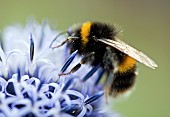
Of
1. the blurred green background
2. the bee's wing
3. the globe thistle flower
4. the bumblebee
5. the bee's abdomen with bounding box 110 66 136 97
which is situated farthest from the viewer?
the blurred green background

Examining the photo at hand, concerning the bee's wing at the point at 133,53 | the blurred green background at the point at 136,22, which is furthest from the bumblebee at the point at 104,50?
the blurred green background at the point at 136,22

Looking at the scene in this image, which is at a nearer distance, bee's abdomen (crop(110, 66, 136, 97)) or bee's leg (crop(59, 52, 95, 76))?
bee's leg (crop(59, 52, 95, 76))

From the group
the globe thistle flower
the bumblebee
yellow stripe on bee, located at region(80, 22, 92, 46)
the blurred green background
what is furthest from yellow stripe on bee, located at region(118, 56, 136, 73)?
the blurred green background

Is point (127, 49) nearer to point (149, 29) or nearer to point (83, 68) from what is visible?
point (83, 68)

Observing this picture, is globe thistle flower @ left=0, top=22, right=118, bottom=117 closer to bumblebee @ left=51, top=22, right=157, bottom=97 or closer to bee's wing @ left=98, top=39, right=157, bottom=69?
bumblebee @ left=51, top=22, right=157, bottom=97

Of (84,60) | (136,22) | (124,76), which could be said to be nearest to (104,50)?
(84,60)

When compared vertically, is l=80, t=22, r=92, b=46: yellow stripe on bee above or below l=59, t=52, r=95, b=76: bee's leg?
above

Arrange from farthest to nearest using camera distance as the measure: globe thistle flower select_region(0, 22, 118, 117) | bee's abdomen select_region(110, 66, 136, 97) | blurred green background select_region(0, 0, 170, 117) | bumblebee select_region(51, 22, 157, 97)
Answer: blurred green background select_region(0, 0, 170, 117), bee's abdomen select_region(110, 66, 136, 97), bumblebee select_region(51, 22, 157, 97), globe thistle flower select_region(0, 22, 118, 117)
